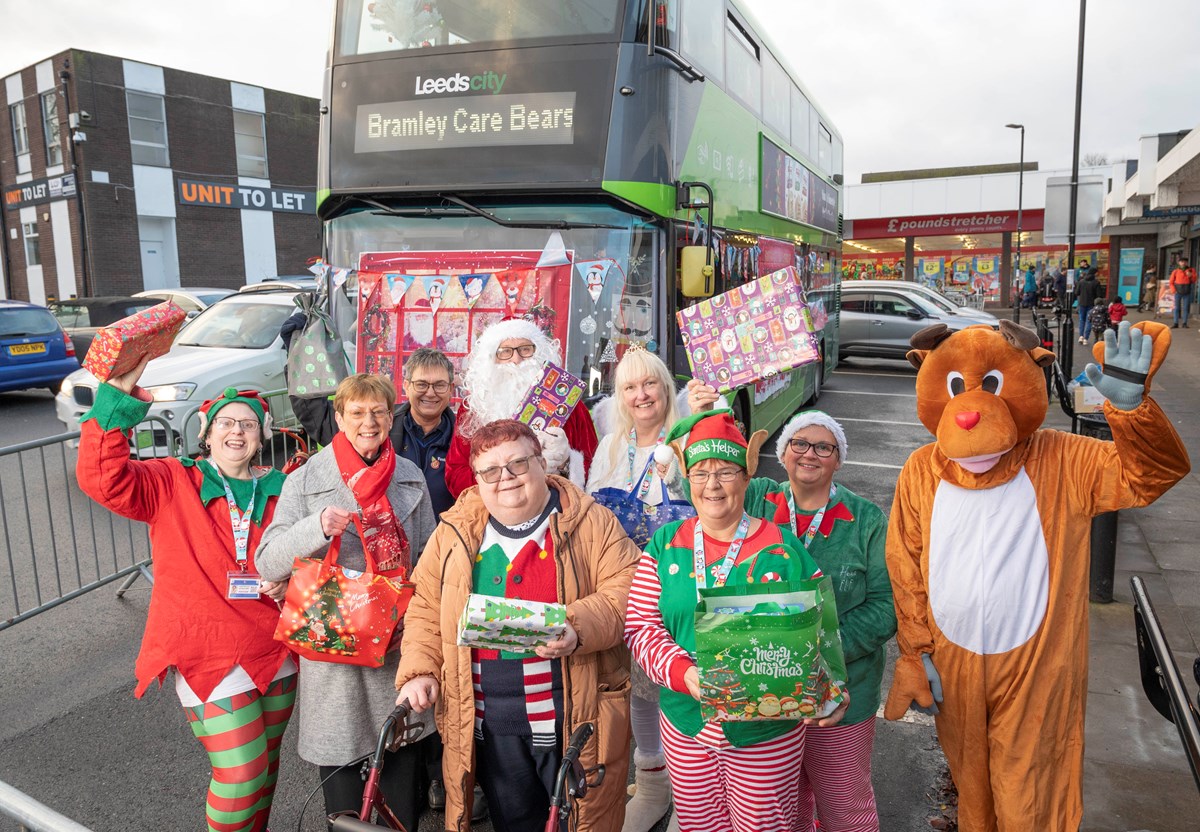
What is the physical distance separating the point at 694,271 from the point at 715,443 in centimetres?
342

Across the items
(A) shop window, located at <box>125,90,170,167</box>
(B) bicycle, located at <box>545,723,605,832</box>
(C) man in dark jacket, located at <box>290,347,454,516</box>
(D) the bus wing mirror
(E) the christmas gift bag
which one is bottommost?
(B) bicycle, located at <box>545,723,605,832</box>

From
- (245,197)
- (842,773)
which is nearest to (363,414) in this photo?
(842,773)

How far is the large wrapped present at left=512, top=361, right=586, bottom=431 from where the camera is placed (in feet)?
11.7

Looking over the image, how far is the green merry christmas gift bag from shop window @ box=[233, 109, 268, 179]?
3239cm

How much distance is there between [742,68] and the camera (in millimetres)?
8148

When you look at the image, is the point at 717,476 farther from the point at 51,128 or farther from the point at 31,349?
the point at 51,128

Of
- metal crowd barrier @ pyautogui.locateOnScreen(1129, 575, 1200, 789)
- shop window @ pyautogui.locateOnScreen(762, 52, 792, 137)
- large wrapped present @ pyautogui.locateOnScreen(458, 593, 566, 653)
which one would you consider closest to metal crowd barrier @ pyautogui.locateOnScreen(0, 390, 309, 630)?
large wrapped present @ pyautogui.locateOnScreen(458, 593, 566, 653)

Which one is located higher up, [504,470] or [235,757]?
[504,470]

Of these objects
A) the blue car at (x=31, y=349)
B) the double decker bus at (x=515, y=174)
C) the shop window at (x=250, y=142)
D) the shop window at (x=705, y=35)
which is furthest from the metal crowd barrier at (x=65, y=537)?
the shop window at (x=250, y=142)

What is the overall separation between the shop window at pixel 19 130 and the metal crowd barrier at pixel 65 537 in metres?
25.7

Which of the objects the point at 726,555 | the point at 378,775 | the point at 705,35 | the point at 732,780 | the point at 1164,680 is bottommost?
the point at 732,780

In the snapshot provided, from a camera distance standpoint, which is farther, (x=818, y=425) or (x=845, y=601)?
(x=818, y=425)

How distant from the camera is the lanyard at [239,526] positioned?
9.66ft

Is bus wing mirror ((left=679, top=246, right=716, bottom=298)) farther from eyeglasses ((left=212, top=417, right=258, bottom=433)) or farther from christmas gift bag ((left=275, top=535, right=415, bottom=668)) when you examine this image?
christmas gift bag ((left=275, top=535, right=415, bottom=668))
